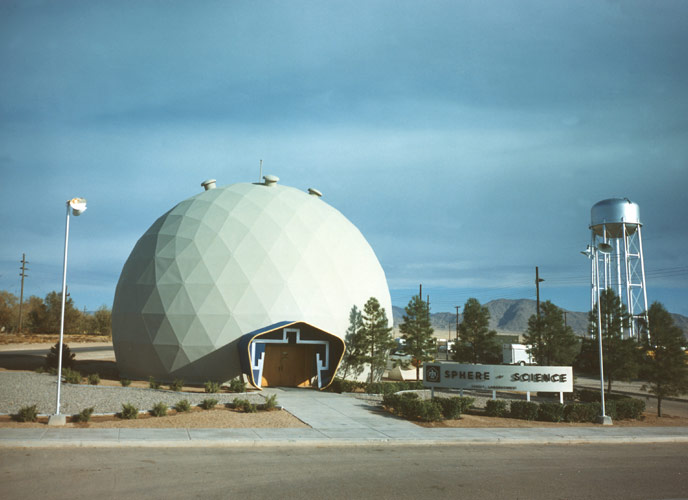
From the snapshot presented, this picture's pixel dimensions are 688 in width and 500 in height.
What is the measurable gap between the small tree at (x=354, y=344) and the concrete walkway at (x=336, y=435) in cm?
684

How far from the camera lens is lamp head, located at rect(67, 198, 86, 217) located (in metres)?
16.9

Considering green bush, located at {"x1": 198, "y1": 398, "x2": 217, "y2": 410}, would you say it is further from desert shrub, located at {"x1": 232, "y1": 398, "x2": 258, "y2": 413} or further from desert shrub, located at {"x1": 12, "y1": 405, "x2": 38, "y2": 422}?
desert shrub, located at {"x1": 12, "y1": 405, "x2": 38, "y2": 422}

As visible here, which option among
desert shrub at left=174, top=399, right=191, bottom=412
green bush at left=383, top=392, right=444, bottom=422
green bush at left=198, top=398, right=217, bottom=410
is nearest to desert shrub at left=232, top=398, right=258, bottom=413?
green bush at left=198, top=398, right=217, bottom=410

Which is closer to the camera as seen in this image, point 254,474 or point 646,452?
point 254,474

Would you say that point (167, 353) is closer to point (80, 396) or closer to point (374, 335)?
point (80, 396)

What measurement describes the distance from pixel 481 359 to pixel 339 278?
18.1 meters

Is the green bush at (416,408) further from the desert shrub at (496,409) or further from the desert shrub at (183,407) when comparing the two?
the desert shrub at (183,407)

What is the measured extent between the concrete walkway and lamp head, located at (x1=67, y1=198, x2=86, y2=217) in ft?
21.9

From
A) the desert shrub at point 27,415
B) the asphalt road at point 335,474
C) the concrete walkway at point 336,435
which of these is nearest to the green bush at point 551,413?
the concrete walkway at point 336,435

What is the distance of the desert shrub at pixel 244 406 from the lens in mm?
19094

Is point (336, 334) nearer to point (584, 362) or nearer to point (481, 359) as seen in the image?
point (481, 359)

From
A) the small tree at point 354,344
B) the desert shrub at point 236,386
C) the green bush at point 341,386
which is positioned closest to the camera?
the desert shrub at point 236,386

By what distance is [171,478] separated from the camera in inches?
420

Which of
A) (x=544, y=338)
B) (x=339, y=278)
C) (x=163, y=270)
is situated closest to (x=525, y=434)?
(x=339, y=278)
